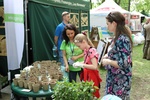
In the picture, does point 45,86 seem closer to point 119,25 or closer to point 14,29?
point 119,25

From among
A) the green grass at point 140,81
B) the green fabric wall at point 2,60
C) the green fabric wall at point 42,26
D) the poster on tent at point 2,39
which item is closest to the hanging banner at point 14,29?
the green fabric wall at point 42,26

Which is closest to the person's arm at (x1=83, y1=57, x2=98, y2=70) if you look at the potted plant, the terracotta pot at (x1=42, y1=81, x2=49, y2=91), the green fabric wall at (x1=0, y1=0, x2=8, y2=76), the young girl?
the young girl

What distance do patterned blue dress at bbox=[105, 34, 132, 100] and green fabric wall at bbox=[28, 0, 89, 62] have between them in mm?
2525

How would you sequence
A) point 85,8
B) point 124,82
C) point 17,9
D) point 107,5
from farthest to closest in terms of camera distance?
point 107,5 → point 85,8 → point 17,9 → point 124,82

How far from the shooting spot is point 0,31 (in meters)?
4.92

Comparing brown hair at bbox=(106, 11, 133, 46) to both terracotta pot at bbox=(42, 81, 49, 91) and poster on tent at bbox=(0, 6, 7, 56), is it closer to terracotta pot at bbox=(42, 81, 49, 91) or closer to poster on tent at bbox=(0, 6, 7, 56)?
terracotta pot at bbox=(42, 81, 49, 91)

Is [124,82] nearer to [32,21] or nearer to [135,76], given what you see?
[32,21]

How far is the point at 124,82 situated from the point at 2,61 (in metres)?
3.57

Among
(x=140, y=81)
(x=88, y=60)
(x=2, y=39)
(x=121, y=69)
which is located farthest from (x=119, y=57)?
(x=140, y=81)

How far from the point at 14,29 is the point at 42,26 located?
4.19 feet

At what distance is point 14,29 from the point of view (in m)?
3.73

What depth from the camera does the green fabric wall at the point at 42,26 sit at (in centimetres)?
448

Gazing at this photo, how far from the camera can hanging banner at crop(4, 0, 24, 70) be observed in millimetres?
3648

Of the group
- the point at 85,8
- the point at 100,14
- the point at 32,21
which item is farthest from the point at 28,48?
the point at 100,14
